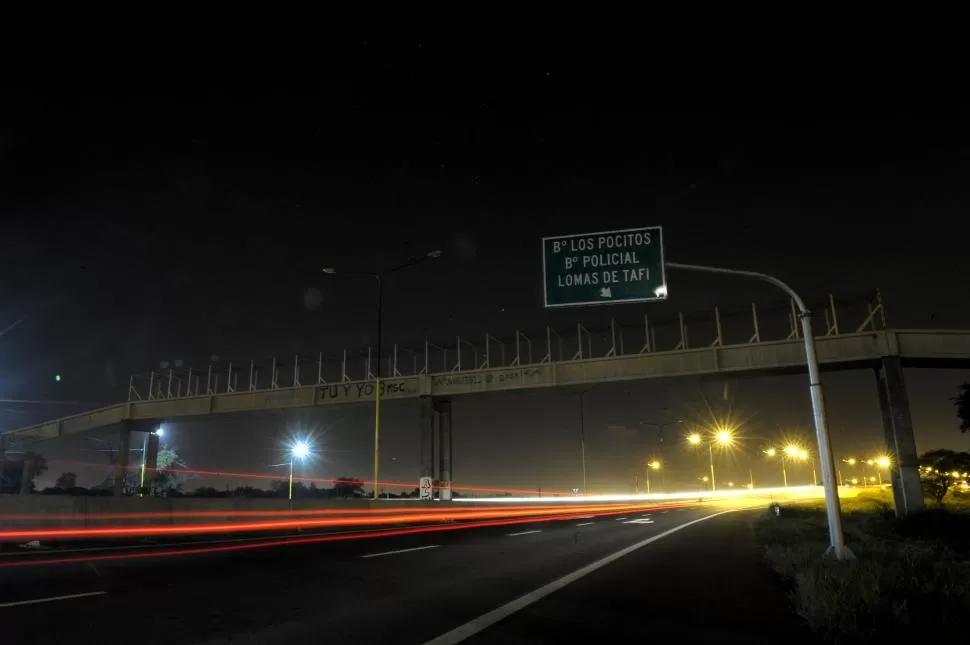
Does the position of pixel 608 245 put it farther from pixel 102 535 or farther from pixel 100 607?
pixel 102 535

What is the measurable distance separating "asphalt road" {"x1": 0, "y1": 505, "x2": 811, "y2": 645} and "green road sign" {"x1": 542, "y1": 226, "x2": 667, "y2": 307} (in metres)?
6.00

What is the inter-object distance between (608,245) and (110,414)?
235ft

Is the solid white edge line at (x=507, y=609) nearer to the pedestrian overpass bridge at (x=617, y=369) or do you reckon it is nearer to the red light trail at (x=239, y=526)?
the red light trail at (x=239, y=526)

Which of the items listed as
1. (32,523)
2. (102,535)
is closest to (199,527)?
(102,535)

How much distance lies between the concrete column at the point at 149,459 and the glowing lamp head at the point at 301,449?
23856mm

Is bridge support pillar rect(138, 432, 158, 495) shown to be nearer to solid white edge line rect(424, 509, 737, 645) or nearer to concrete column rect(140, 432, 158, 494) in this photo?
concrete column rect(140, 432, 158, 494)

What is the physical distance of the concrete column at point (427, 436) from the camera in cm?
→ 4912

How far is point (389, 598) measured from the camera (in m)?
8.45

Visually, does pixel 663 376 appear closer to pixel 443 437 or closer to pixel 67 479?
pixel 443 437

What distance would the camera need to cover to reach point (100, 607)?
7285mm

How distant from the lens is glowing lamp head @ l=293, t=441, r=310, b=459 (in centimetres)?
4630

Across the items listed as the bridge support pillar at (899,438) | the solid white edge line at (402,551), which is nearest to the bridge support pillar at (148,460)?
the solid white edge line at (402,551)

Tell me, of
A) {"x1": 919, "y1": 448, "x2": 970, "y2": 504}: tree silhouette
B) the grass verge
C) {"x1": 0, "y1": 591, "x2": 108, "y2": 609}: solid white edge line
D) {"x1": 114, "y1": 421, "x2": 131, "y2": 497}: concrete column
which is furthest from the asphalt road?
{"x1": 114, "y1": 421, "x2": 131, "y2": 497}: concrete column

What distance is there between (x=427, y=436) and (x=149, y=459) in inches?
1389
